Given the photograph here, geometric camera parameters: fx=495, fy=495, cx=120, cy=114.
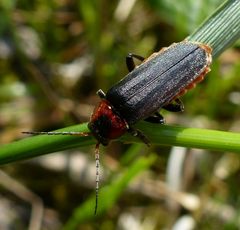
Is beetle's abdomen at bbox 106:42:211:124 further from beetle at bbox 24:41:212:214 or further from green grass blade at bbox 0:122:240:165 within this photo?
green grass blade at bbox 0:122:240:165

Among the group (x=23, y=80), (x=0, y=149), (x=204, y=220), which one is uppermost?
(x=23, y=80)

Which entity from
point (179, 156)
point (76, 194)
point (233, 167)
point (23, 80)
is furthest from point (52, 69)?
point (233, 167)

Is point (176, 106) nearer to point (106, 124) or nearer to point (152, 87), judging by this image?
point (152, 87)

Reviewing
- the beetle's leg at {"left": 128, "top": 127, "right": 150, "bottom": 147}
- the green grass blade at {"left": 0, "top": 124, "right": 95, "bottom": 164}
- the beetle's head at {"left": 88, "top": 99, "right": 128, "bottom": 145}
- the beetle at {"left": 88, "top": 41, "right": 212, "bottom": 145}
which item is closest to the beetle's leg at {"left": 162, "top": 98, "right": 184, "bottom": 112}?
the beetle at {"left": 88, "top": 41, "right": 212, "bottom": 145}

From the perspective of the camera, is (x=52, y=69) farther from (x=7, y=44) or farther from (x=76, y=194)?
(x=76, y=194)

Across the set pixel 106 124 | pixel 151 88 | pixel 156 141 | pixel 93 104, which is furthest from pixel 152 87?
pixel 93 104

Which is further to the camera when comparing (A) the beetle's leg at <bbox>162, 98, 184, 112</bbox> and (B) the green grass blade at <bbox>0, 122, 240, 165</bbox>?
(A) the beetle's leg at <bbox>162, 98, 184, 112</bbox>
